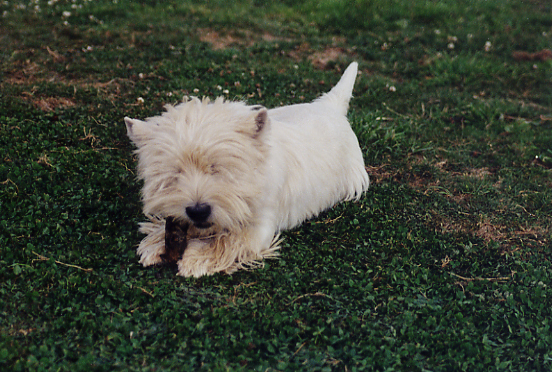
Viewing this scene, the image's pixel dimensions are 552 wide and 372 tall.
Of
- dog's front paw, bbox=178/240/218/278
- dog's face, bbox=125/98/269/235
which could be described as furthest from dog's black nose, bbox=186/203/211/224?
dog's front paw, bbox=178/240/218/278

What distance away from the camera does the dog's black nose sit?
3633mm

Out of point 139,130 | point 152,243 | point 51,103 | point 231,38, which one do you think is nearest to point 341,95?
point 139,130

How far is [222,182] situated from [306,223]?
58.2 inches

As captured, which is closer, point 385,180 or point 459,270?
point 459,270

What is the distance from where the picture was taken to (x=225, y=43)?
364 inches

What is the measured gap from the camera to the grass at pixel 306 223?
3410 mm

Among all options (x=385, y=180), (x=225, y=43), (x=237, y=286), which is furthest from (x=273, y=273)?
(x=225, y=43)

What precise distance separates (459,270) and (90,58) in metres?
6.29

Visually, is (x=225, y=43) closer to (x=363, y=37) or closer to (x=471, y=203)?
(x=363, y=37)

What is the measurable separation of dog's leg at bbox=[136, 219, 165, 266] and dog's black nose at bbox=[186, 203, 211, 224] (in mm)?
606

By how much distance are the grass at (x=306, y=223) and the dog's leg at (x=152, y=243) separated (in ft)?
Answer: 0.36

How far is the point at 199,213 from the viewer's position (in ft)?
12.0

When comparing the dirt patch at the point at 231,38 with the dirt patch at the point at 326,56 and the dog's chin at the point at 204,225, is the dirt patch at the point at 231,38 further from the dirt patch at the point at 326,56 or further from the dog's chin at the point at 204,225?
the dog's chin at the point at 204,225

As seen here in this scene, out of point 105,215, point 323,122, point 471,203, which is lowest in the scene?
point 471,203
